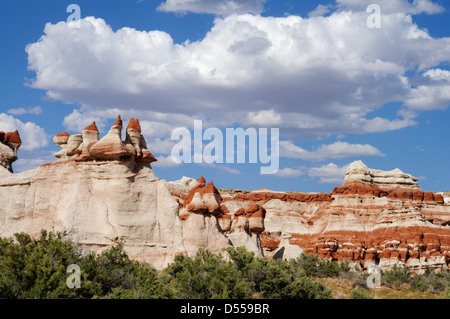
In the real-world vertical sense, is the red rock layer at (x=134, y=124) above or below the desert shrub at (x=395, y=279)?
above

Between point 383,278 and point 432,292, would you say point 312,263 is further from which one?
point 432,292

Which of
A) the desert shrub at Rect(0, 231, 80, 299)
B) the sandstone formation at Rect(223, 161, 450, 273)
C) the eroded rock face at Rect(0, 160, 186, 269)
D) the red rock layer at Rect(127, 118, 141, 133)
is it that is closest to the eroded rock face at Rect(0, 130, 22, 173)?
the eroded rock face at Rect(0, 160, 186, 269)

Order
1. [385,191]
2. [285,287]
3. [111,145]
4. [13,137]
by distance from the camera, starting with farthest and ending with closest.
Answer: [385,191] < [13,137] < [111,145] < [285,287]

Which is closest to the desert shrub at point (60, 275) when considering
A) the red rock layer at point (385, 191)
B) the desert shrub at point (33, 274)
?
the desert shrub at point (33, 274)

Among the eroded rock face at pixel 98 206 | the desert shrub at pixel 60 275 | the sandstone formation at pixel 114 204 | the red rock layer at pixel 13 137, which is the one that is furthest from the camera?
the red rock layer at pixel 13 137

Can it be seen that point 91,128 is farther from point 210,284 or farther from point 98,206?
point 210,284

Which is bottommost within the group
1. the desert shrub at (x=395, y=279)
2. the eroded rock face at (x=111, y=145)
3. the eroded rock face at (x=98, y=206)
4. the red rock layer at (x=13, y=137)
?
the desert shrub at (x=395, y=279)

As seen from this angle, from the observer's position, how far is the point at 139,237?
4000 centimetres

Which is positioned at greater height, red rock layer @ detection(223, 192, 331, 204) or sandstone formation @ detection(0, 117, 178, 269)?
red rock layer @ detection(223, 192, 331, 204)

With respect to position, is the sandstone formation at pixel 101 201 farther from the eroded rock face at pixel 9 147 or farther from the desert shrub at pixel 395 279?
the desert shrub at pixel 395 279

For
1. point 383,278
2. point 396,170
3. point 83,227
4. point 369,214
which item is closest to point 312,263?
point 383,278

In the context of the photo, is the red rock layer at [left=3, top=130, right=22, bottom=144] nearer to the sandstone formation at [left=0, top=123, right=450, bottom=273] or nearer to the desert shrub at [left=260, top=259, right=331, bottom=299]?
the sandstone formation at [left=0, top=123, right=450, bottom=273]

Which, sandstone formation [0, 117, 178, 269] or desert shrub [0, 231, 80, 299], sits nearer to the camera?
desert shrub [0, 231, 80, 299]

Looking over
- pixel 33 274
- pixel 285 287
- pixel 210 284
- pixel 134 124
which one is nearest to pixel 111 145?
pixel 134 124
